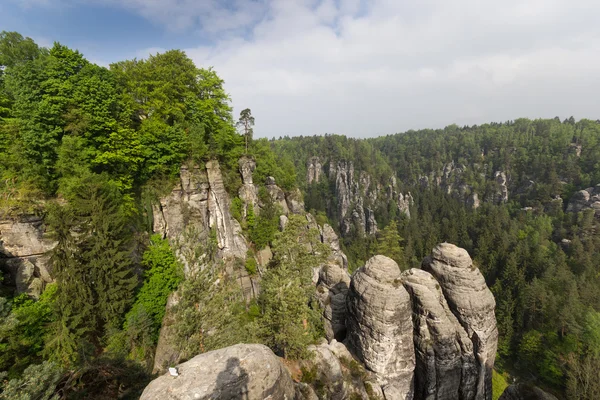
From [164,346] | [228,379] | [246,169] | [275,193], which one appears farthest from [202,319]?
[275,193]

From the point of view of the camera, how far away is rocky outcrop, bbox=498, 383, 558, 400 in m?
14.4

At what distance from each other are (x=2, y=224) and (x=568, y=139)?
194m

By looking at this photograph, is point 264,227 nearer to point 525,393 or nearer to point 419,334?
point 419,334

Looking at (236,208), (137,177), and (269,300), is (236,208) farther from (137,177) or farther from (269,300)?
(269,300)

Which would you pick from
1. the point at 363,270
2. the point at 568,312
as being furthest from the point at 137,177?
the point at 568,312

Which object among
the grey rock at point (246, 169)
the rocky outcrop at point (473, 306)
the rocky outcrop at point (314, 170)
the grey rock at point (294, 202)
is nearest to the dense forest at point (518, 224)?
the rocky outcrop at point (314, 170)

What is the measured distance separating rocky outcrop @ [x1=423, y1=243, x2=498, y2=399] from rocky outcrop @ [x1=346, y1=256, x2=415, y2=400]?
382cm

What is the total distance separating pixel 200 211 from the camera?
75.2 feet

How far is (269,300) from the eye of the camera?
1362cm

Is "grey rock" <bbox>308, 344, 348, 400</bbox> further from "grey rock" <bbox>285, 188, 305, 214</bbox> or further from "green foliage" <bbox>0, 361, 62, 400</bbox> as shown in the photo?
"grey rock" <bbox>285, 188, 305, 214</bbox>

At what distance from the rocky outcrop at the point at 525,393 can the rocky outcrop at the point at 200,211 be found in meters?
21.4

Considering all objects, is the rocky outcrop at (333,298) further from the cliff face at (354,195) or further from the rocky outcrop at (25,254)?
the cliff face at (354,195)

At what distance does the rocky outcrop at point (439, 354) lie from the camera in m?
16.1

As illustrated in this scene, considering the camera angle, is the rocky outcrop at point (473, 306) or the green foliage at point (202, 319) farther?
the rocky outcrop at point (473, 306)
